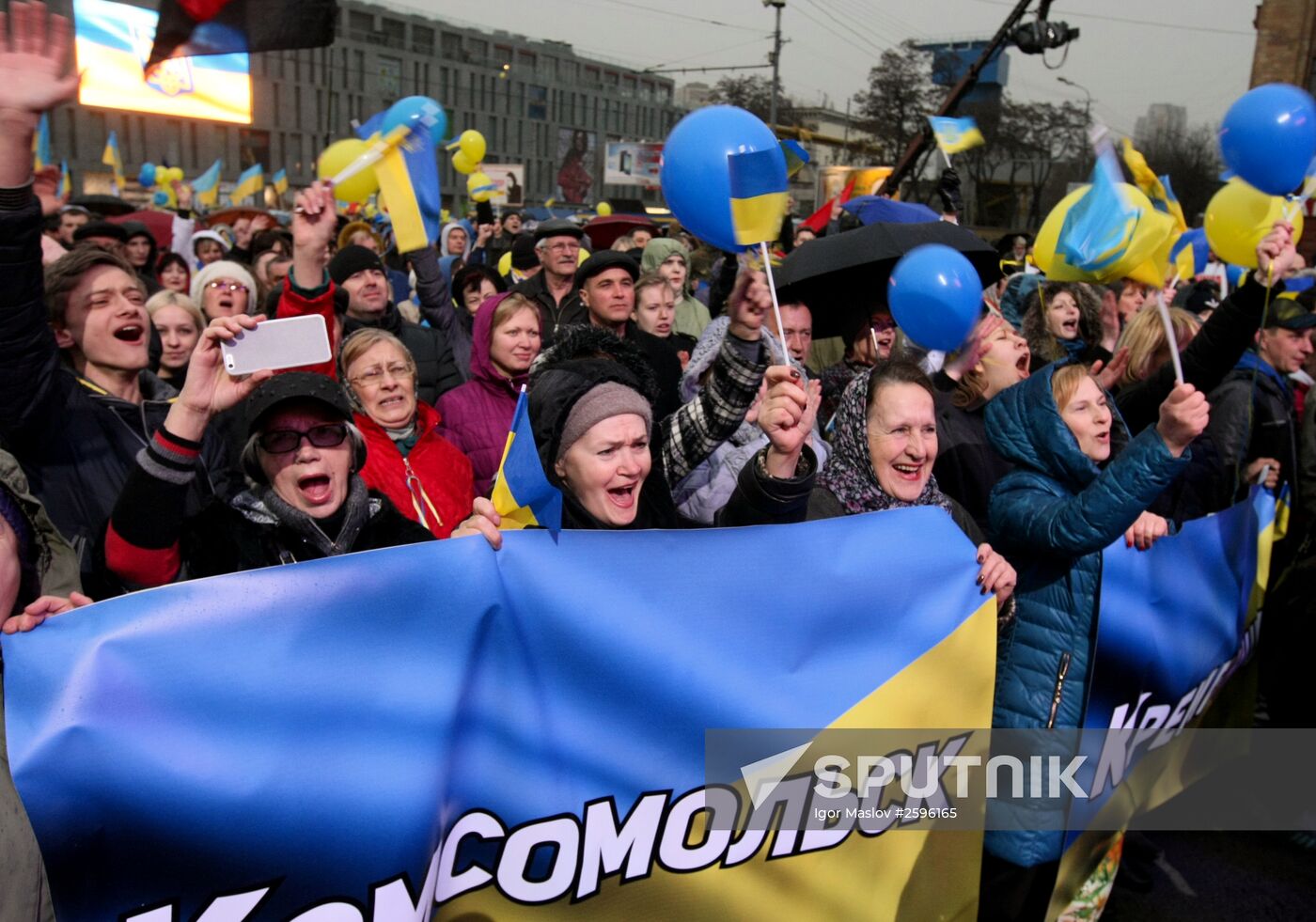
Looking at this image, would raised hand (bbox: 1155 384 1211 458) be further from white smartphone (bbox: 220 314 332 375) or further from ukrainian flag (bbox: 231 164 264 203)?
ukrainian flag (bbox: 231 164 264 203)

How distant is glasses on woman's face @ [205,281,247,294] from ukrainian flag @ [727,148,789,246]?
10.9 ft

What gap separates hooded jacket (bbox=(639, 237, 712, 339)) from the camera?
689cm

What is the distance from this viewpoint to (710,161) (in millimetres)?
2535

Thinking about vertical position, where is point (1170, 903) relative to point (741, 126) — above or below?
below

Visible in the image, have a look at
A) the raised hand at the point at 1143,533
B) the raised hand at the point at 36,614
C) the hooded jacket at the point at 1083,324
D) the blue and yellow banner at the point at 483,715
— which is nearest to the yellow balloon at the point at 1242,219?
the hooded jacket at the point at 1083,324

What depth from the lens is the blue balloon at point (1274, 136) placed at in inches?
124

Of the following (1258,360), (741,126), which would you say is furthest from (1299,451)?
(741,126)

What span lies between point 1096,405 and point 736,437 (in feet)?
3.32

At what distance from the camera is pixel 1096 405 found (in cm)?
286

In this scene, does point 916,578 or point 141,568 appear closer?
point 141,568

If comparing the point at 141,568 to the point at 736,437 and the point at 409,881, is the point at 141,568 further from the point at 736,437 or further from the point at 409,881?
the point at 736,437

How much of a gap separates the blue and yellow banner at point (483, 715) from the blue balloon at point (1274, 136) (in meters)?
1.78

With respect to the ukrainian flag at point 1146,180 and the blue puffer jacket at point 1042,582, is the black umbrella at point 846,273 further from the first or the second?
the blue puffer jacket at point 1042,582

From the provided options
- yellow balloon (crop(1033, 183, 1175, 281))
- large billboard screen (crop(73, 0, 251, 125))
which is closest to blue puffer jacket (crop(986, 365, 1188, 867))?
yellow balloon (crop(1033, 183, 1175, 281))
